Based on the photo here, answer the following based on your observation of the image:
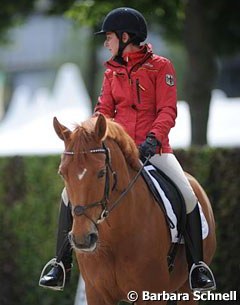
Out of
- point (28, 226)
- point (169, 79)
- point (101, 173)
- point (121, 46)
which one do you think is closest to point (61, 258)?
point (101, 173)

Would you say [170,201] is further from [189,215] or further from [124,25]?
[124,25]

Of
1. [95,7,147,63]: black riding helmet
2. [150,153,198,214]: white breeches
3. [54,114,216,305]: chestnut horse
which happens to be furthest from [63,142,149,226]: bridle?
[95,7,147,63]: black riding helmet

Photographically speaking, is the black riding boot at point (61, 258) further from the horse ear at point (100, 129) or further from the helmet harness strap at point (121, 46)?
the helmet harness strap at point (121, 46)

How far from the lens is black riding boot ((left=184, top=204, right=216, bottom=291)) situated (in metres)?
6.77

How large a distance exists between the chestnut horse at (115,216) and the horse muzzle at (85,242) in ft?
0.35

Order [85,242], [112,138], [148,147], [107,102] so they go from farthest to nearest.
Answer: [107,102] → [148,147] → [112,138] → [85,242]

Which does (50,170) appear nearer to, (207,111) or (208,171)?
(208,171)

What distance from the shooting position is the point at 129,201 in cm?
632

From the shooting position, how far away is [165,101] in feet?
22.3

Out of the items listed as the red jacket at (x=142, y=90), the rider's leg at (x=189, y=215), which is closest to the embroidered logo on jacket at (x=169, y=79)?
the red jacket at (x=142, y=90)

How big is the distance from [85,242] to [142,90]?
174 centimetres

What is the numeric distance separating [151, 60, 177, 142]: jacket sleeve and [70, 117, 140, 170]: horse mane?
0.31 m

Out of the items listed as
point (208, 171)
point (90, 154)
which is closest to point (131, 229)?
point (90, 154)

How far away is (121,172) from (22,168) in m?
5.40
